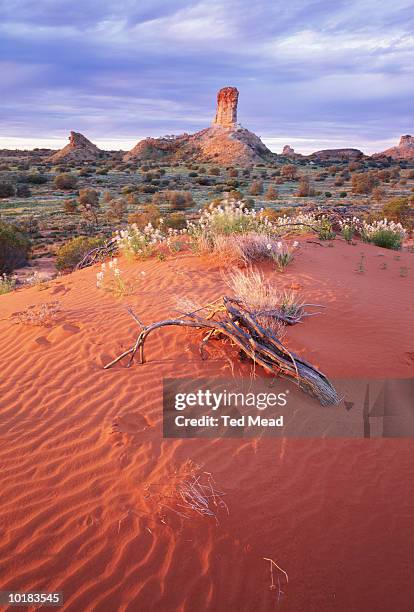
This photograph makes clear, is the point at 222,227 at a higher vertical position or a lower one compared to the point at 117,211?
higher

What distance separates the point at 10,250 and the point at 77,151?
55.5 meters

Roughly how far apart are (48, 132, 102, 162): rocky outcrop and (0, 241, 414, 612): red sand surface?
2430 inches

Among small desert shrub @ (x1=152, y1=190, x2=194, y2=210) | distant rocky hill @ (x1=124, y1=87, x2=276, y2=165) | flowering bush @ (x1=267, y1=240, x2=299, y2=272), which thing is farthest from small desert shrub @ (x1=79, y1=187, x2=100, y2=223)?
distant rocky hill @ (x1=124, y1=87, x2=276, y2=165)

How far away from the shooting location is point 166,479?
3.28m

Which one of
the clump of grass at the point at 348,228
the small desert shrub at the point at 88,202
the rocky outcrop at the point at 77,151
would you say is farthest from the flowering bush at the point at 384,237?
the rocky outcrop at the point at 77,151

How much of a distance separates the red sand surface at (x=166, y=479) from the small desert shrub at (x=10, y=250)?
9645 millimetres

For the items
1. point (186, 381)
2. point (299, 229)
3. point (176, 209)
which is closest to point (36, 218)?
point (176, 209)

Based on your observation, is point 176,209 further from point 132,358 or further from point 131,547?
point 131,547

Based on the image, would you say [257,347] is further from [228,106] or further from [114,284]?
[228,106]

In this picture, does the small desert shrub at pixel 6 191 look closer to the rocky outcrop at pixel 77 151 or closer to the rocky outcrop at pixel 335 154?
the rocky outcrop at pixel 77 151

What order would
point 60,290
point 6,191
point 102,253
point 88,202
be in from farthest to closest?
point 6,191 < point 88,202 < point 102,253 < point 60,290

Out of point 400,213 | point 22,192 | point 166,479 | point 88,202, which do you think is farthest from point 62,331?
point 22,192

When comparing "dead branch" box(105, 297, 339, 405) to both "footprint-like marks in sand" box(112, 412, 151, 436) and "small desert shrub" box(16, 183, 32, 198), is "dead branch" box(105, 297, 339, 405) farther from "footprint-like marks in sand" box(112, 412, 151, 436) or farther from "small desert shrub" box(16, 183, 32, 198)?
"small desert shrub" box(16, 183, 32, 198)

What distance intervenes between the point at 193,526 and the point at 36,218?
23.3 meters
